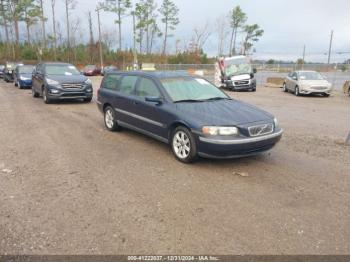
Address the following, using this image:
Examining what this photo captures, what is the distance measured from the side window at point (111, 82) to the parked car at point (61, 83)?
511 centimetres

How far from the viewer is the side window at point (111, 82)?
26.6 ft

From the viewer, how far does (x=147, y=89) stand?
22.6 ft

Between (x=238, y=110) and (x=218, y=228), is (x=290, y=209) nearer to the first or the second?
(x=218, y=228)

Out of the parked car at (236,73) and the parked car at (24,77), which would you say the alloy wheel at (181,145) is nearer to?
the parked car at (236,73)

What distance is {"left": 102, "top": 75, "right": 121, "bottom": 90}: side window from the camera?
8114 millimetres

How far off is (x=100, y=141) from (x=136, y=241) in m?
4.29

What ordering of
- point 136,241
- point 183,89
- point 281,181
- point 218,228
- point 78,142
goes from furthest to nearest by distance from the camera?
point 78,142 → point 183,89 → point 281,181 → point 218,228 → point 136,241

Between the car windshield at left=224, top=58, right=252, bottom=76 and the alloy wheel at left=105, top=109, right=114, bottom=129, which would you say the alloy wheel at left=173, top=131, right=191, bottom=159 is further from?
the car windshield at left=224, top=58, right=252, bottom=76

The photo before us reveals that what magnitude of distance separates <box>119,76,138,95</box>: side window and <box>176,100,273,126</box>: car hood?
1770 millimetres

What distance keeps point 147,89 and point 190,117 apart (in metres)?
1.66

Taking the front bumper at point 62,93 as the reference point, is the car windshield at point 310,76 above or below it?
above

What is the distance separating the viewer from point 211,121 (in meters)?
5.40

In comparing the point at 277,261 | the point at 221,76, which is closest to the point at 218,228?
the point at 277,261

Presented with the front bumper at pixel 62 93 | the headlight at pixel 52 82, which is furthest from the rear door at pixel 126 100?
the headlight at pixel 52 82
